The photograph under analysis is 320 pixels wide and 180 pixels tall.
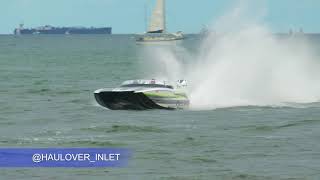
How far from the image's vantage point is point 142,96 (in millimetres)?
44719

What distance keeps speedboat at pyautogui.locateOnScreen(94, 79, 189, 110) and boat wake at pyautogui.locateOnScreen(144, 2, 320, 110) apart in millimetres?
2580

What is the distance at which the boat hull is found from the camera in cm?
4478

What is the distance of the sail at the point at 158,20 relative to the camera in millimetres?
143625

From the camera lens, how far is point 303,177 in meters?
26.3

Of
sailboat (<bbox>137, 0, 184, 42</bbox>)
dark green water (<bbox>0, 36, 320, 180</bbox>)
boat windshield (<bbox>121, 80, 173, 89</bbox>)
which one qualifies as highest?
sailboat (<bbox>137, 0, 184, 42</bbox>)

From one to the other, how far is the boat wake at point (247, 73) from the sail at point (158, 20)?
72965mm

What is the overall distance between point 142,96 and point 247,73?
17041 millimetres

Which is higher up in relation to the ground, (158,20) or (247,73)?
(158,20)

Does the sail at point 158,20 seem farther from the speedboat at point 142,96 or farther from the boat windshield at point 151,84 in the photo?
the boat windshield at point 151,84

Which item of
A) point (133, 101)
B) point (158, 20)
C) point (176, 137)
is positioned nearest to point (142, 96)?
point (133, 101)

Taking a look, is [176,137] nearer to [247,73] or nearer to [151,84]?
[151,84]

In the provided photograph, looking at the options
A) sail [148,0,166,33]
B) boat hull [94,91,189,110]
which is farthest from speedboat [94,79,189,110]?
sail [148,0,166,33]

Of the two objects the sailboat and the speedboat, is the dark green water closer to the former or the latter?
the speedboat

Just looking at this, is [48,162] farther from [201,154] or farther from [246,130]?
[246,130]
